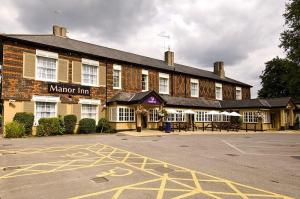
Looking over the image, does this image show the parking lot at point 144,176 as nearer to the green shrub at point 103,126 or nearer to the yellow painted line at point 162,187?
the yellow painted line at point 162,187

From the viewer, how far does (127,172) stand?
803 cm

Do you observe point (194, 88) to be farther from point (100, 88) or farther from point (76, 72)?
point (76, 72)

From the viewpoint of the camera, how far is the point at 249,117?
34.1 m

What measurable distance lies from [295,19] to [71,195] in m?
28.8

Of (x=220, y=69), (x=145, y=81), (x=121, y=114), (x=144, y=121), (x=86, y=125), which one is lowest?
(x=86, y=125)

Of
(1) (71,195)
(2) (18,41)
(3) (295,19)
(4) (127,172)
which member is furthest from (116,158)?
(3) (295,19)

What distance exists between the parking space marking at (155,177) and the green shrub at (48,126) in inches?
404

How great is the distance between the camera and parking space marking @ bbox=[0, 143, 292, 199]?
5.95 m

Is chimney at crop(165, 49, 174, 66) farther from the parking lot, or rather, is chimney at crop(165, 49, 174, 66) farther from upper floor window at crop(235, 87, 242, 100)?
the parking lot

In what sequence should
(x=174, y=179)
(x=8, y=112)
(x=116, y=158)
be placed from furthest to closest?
(x=8, y=112), (x=116, y=158), (x=174, y=179)

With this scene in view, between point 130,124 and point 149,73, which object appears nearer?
point 130,124

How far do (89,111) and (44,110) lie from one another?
417 cm

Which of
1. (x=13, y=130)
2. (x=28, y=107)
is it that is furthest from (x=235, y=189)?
(x=28, y=107)

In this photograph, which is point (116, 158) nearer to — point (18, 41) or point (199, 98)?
point (18, 41)
